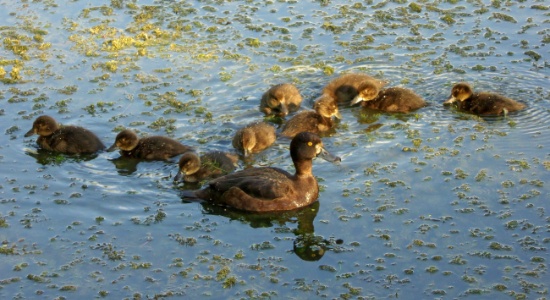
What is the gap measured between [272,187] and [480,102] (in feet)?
11.3

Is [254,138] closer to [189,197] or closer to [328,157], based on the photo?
[328,157]

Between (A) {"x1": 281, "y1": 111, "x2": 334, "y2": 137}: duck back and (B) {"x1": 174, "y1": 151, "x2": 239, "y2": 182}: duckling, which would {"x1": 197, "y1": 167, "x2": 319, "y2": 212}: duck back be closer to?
(B) {"x1": 174, "y1": 151, "x2": 239, "y2": 182}: duckling

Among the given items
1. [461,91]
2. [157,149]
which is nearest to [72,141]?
[157,149]

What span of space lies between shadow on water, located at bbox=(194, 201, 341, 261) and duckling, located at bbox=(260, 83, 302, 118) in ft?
7.86

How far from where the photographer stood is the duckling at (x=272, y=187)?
8.88 meters

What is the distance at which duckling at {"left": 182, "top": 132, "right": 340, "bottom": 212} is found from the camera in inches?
350

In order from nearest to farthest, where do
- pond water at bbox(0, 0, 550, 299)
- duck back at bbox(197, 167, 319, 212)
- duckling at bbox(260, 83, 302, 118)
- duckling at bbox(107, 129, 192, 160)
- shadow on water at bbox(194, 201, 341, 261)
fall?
pond water at bbox(0, 0, 550, 299)
shadow on water at bbox(194, 201, 341, 261)
duck back at bbox(197, 167, 319, 212)
duckling at bbox(107, 129, 192, 160)
duckling at bbox(260, 83, 302, 118)

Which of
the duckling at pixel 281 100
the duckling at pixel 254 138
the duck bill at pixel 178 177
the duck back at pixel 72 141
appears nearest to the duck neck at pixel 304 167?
the duckling at pixel 254 138

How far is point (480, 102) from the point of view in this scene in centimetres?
1089

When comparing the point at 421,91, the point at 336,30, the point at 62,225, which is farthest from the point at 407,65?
the point at 62,225

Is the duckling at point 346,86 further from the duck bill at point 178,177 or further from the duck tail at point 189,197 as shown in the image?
the duck tail at point 189,197

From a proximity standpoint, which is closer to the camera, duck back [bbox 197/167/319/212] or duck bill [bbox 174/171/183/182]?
duck back [bbox 197/167/319/212]

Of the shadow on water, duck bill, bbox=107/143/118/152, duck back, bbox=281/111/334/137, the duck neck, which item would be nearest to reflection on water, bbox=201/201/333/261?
the shadow on water

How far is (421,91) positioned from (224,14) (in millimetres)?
4177
